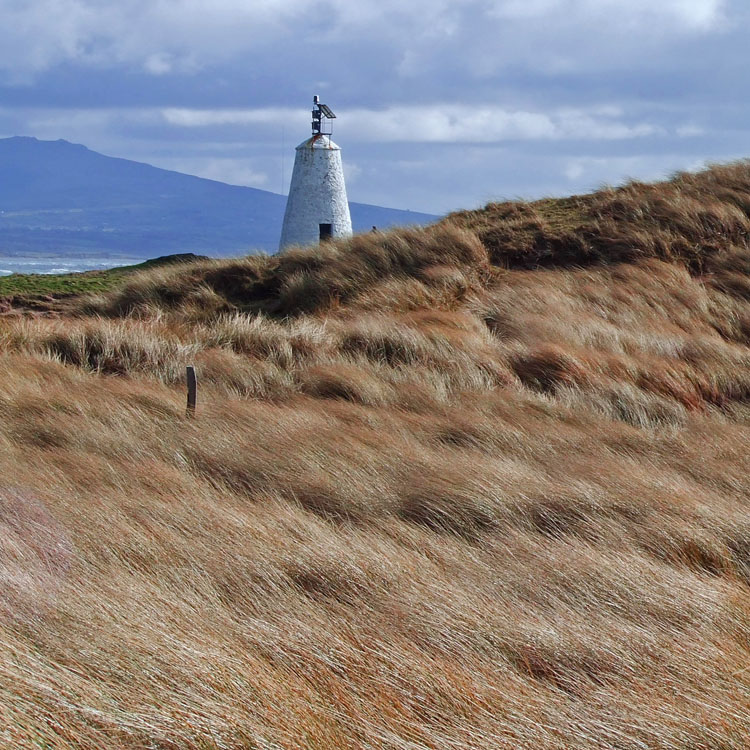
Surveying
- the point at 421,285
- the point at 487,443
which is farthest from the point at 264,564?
the point at 421,285

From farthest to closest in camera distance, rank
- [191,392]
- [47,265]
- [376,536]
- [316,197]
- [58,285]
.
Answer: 1. [47,265]
2. [316,197]
3. [58,285]
4. [191,392]
5. [376,536]

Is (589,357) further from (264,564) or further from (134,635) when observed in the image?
(134,635)

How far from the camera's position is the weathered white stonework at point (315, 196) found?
1053 inches

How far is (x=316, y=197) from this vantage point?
26844 mm

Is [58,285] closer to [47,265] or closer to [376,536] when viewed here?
[376,536]

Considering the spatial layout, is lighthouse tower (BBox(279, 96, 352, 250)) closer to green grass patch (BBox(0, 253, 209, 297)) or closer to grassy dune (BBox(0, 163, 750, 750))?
green grass patch (BBox(0, 253, 209, 297))

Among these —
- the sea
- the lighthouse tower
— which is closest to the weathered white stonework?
the lighthouse tower

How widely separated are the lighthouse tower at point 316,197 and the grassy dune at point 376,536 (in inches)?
634

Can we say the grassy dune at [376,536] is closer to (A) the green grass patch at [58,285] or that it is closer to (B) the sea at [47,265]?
(A) the green grass patch at [58,285]

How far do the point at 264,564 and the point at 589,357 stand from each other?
5.70 meters

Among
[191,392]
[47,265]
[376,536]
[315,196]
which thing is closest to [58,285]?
[315,196]

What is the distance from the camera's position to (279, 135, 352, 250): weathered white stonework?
26734 millimetres

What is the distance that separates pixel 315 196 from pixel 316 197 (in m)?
0.04

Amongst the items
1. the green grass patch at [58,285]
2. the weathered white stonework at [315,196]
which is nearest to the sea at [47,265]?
the green grass patch at [58,285]
